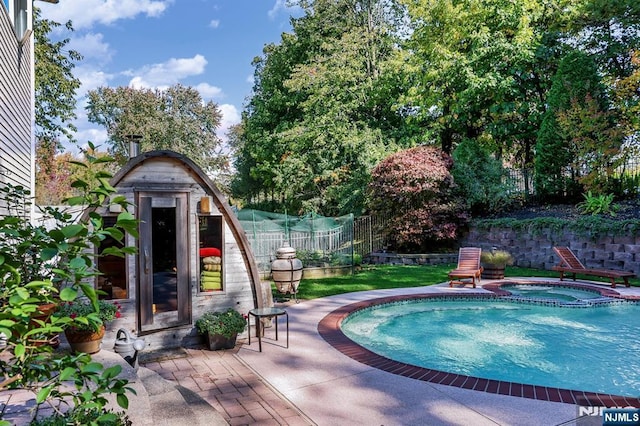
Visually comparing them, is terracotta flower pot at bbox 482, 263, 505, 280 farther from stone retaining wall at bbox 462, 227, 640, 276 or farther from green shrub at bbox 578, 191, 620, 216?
green shrub at bbox 578, 191, 620, 216

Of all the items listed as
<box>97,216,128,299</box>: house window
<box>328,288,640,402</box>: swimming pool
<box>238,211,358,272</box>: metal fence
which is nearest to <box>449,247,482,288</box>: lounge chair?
<box>328,288,640,402</box>: swimming pool

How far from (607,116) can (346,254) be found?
9.54 m

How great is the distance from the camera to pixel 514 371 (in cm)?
567

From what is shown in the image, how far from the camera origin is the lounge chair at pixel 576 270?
10.2 meters

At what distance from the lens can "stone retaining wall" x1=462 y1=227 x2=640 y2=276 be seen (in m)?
11.3

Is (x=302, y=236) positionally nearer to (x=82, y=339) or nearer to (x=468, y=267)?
(x=468, y=267)

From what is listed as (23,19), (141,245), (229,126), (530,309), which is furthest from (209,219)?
(229,126)

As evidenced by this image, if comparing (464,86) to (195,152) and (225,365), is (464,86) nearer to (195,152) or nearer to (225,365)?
(225,365)

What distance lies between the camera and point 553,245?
43.2ft

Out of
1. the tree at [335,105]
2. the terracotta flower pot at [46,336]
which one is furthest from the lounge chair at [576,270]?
the terracotta flower pot at [46,336]

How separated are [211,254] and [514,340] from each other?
513cm

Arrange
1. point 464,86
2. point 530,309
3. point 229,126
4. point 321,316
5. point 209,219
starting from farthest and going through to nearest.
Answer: point 229,126, point 464,86, point 530,309, point 321,316, point 209,219

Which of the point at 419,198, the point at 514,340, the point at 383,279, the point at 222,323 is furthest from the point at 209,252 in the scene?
the point at 419,198

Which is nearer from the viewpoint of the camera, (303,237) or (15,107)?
(15,107)
